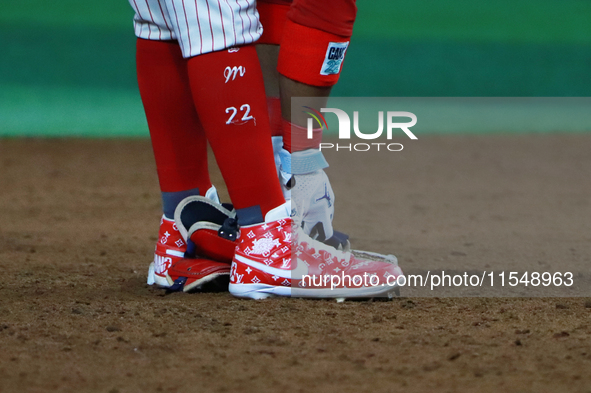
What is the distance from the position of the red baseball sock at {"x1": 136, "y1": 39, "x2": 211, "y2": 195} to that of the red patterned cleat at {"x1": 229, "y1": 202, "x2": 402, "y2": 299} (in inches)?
7.8

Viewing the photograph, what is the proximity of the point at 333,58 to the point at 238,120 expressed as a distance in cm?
23

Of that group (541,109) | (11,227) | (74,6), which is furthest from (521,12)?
(11,227)

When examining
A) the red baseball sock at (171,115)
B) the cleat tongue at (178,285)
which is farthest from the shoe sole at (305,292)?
the red baseball sock at (171,115)

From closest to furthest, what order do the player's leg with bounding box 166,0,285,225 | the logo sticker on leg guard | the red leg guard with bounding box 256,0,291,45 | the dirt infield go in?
the dirt infield → the player's leg with bounding box 166,0,285,225 → the logo sticker on leg guard → the red leg guard with bounding box 256,0,291,45

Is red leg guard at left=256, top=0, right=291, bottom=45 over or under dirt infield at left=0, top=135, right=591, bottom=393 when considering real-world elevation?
over

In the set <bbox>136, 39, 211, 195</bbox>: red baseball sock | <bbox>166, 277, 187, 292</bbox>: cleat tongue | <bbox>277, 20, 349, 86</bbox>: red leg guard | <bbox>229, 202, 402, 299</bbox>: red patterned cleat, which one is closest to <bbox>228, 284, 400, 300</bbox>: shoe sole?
<bbox>229, 202, 402, 299</bbox>: red patterned cleat

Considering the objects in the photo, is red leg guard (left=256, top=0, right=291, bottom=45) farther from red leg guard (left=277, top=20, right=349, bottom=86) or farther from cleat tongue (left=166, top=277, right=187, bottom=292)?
cleat tongue (left=166, top=277, right=187, bottom=292)

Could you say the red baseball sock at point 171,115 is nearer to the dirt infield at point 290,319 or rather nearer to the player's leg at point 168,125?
the player's leg at point 168,125

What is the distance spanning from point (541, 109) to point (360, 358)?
183 inches

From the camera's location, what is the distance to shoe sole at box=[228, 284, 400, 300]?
128 centimetres

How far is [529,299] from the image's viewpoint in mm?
1333

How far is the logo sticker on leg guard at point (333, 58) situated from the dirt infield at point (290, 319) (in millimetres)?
410

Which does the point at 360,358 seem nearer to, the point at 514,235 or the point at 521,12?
the point at 514,235

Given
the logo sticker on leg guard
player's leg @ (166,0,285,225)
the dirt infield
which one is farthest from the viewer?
the logo sticker on leg guard
